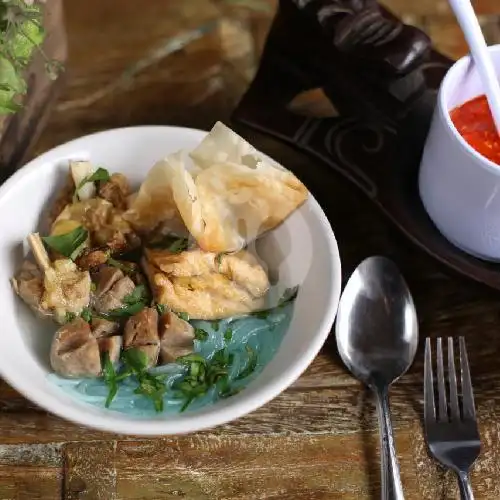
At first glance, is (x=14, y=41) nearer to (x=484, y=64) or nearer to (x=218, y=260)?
(x=218, y=260)

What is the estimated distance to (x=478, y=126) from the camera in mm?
791

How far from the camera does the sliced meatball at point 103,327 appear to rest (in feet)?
2.45

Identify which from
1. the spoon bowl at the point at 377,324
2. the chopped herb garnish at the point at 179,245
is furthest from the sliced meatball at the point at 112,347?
the spoon bowl at the point at 377,324

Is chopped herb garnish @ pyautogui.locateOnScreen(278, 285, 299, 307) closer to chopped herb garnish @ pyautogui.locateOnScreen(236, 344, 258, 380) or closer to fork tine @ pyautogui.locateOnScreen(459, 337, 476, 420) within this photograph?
chopped herb garnish @ pyautogui.locateOnScreen(236, 344, 258, 380)

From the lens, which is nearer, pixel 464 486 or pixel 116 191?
pixel 464 486

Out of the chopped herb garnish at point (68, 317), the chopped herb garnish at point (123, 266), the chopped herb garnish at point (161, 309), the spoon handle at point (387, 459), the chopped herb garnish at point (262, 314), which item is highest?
the chopped herb garnish at point (123, 266)

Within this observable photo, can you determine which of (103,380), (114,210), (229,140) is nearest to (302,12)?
(229,140)

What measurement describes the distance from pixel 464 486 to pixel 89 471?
0.34 meters

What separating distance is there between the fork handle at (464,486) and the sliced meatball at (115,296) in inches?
13.7

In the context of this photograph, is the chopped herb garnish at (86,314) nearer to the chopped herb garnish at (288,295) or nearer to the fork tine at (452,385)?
the chopped herb garnish at (288,295)

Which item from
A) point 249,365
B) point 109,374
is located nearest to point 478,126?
point 249,365

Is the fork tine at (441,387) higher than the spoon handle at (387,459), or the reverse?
the fork tine at (441,387)

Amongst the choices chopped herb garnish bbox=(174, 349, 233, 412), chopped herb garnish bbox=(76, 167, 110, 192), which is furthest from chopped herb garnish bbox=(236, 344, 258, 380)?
chopped herb garnish bbox=(76, 167, 110, 192)

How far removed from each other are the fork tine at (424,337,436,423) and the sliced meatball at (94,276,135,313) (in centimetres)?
30
